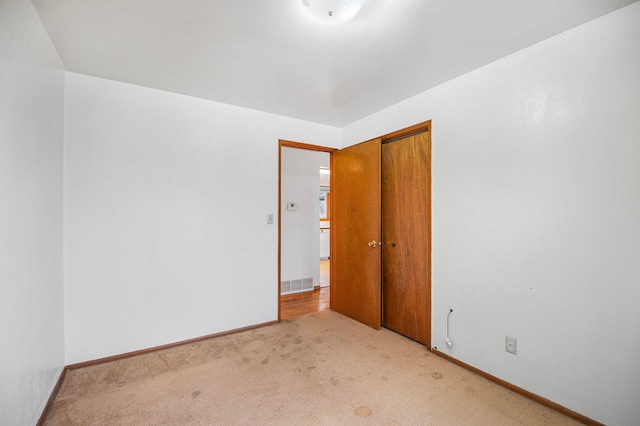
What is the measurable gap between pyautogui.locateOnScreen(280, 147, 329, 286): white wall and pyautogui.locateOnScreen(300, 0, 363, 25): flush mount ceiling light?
2.76 m

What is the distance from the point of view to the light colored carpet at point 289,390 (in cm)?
169

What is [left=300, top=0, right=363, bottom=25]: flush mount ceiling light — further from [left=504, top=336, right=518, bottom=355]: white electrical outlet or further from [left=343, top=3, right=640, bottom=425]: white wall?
[left=504, top=336, right=518, bottom=355]: white electrical outlet

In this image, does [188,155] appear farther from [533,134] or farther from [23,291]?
[533,134]

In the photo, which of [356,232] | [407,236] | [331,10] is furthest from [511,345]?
[331,10]

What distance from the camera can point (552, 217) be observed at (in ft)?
5.90

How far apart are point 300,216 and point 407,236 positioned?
6.65 feet

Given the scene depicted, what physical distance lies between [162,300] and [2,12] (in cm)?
218

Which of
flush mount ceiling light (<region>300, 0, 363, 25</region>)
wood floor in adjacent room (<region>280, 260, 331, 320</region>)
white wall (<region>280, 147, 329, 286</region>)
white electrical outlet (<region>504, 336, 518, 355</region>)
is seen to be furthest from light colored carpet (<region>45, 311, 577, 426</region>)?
flush mount ceiling light (<region>300, 0, 363, 25</region>)

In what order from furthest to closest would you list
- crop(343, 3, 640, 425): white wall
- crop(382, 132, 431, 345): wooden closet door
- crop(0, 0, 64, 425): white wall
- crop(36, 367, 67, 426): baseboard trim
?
1. crop(382, 132, 431, 345): wooden closet door
2. crop(36, 367, 67, 426): baseboard trim
3. crop(343, 3, 640, 425): white wall
4. crop(0, 0, 64, 425): white wall

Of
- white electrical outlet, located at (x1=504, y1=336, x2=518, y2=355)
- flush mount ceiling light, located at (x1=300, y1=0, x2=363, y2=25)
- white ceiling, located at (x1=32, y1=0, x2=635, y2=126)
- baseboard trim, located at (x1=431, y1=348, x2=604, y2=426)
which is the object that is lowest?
baseboard trim, located at (x1=431, y1=348, x2=604, y2=426)

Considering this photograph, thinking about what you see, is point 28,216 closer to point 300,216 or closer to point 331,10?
point 331,10

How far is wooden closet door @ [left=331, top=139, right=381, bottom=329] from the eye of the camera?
3041 millimetres

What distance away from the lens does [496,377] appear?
80.5 inches

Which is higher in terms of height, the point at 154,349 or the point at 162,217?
the point at 162,217
